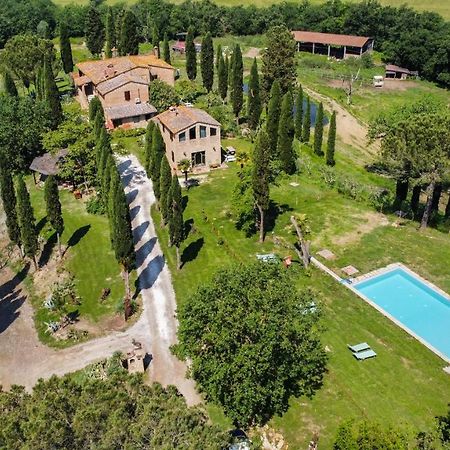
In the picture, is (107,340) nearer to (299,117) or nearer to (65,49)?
(299,117)

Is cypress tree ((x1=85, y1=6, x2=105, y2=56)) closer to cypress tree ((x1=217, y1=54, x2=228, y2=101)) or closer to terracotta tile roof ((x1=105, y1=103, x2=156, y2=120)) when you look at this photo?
cypress tree ((x1=217, y1=54, x2=228, y2=101))

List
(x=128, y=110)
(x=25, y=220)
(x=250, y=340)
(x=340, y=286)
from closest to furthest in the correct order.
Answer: (x=250, y=340), (x=340, y=286), (x=25, y=220), (x=128, y=110)

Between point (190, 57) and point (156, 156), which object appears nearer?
point (156, 156)

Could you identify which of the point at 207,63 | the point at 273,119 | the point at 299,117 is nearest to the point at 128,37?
the point at 207,63

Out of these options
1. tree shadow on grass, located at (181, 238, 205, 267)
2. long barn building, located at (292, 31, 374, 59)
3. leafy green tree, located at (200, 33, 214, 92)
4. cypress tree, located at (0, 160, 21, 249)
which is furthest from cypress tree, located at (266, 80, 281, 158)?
long barn building, located at (292, 31, 374, 59)

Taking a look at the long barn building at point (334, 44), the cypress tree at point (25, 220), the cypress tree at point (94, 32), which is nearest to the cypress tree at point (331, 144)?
the cypress tree at point (25, 220)

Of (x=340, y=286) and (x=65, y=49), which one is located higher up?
(x=65, y=49)

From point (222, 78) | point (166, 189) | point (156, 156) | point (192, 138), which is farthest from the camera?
point (222, 78)
